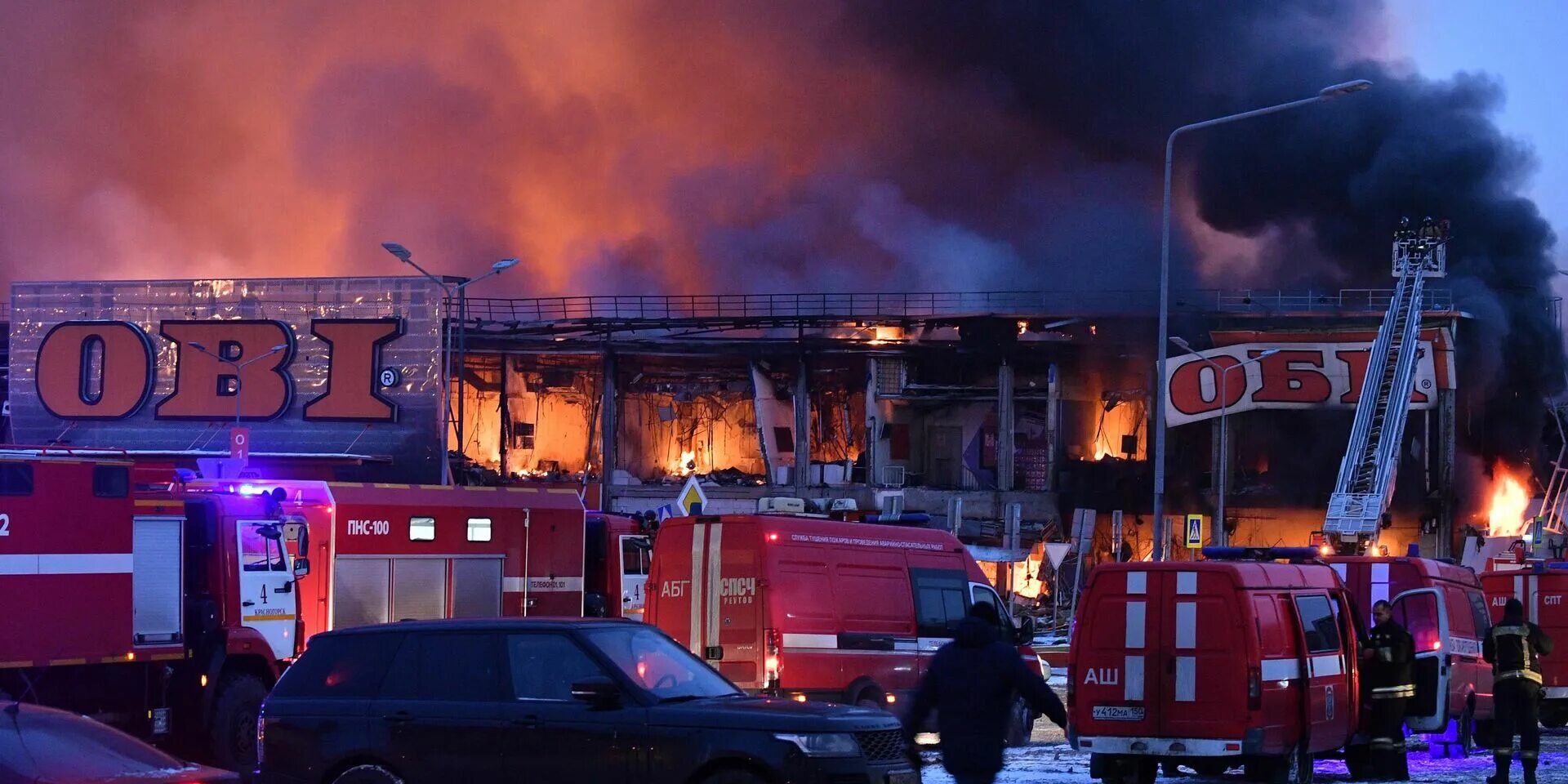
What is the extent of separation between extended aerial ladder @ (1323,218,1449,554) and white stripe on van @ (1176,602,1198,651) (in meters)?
26.6

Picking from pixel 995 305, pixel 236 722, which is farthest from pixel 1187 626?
pixel 995 305

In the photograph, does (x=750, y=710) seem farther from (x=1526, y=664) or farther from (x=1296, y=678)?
(x=1526, y=664)

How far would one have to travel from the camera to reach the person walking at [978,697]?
27.3 feet

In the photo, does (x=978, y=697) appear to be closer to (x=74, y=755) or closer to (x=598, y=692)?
(x=598, y=692)

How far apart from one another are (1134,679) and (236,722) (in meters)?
8.32

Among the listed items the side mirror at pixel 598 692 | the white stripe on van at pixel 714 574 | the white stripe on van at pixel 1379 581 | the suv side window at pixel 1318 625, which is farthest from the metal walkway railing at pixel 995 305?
the side mirror at pixel 598 692

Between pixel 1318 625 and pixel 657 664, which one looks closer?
pixel 657 664

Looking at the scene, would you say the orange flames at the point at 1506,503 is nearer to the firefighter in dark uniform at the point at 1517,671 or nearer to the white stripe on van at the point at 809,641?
the firefighter in dark uniform at the point at 1517,671

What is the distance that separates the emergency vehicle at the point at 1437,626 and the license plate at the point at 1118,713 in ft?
13.9

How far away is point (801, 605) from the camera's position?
16.5m

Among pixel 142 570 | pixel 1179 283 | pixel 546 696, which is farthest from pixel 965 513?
pixel 546 696

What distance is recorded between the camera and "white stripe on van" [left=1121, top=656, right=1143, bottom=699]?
42.9ft

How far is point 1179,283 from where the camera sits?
58.8 metres

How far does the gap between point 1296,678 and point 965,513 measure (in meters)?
40.1
